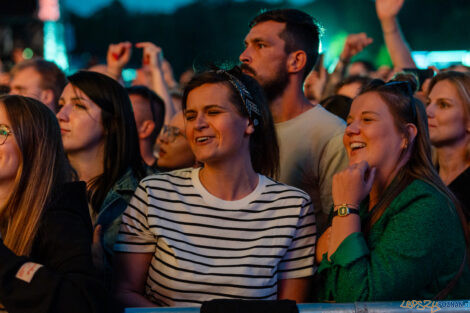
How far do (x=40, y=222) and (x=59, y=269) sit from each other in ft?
0.67

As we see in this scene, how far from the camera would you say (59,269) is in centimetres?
203

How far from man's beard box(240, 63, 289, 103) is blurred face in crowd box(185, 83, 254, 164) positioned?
30.5 inches

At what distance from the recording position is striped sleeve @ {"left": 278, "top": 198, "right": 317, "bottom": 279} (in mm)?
2441

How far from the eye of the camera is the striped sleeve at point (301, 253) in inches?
96.1

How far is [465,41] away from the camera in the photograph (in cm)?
1755

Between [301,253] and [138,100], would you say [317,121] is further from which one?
[138,100]

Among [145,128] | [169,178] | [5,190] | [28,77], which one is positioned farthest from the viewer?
[28,77]

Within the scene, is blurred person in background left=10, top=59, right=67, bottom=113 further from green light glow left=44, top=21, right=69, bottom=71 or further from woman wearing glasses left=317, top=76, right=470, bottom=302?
green light glow left=44, top=21, right=69, bottom=71

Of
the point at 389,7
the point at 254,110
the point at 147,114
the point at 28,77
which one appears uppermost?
the point at 389,7

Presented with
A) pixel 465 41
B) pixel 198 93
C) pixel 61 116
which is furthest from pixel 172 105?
pixel 465 41

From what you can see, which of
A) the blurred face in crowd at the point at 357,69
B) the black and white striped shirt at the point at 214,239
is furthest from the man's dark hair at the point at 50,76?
the blurred face in crowd at the point at 357,69

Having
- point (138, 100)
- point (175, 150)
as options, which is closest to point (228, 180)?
point (175, 150)

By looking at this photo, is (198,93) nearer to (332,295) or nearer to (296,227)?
(296,227)

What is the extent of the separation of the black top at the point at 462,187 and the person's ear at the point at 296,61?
1.02 meters
